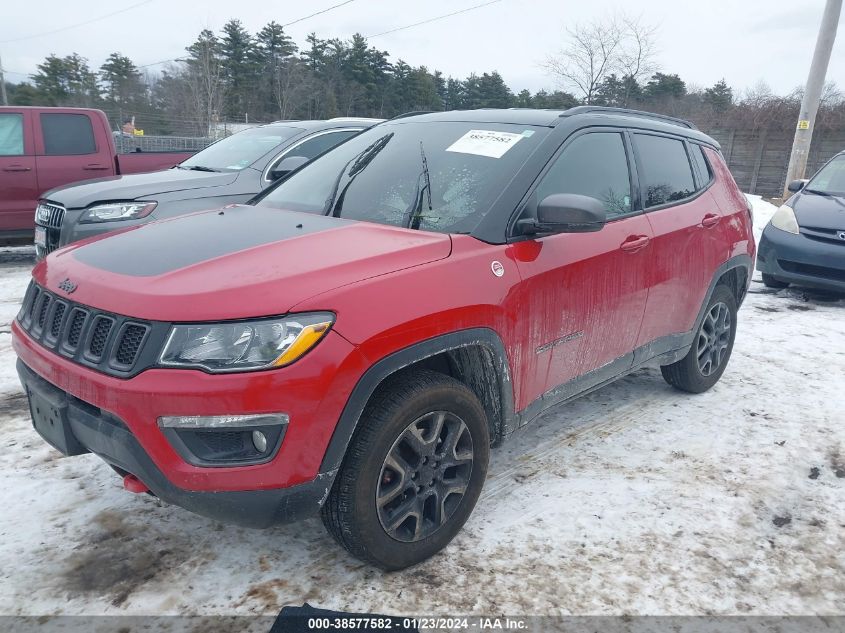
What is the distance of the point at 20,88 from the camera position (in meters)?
49.2

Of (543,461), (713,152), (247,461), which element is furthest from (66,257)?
(713,152)

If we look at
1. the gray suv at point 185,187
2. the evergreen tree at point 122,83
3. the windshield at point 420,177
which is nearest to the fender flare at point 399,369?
the windshield at point 420,177

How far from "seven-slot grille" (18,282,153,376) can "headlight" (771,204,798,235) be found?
7.37 meters

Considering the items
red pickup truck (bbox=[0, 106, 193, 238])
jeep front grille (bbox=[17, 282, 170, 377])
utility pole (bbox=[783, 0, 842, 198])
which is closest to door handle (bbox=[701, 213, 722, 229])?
jeep front grille (bbox=[17, 282, 170, 377])

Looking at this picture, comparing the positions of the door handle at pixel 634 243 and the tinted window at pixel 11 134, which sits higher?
the tinted window at pixel 11 134

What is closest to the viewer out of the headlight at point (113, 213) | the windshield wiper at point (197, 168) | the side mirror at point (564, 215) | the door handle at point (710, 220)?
the side mirror at point (564, 215)

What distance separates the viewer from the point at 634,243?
3.38 metres

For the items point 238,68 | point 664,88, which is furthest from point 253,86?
point 664,88

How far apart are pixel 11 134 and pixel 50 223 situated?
9.79 ft

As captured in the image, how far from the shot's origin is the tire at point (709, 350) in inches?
168

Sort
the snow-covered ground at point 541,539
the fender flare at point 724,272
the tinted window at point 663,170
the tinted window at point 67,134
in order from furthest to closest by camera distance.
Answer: the tinted window at point 67,134
the fender flare at point 724,272
the tinted window at point 663,170
the snow-covered ground at point 541,539

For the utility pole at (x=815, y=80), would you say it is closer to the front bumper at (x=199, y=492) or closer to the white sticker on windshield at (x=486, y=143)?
the white sticker on windshield at (x=486, y=143)

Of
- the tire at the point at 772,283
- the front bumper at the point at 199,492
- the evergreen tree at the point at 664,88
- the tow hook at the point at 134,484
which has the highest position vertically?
the evergreen tree at the point at 664,88

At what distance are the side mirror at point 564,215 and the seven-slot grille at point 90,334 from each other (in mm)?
1573
